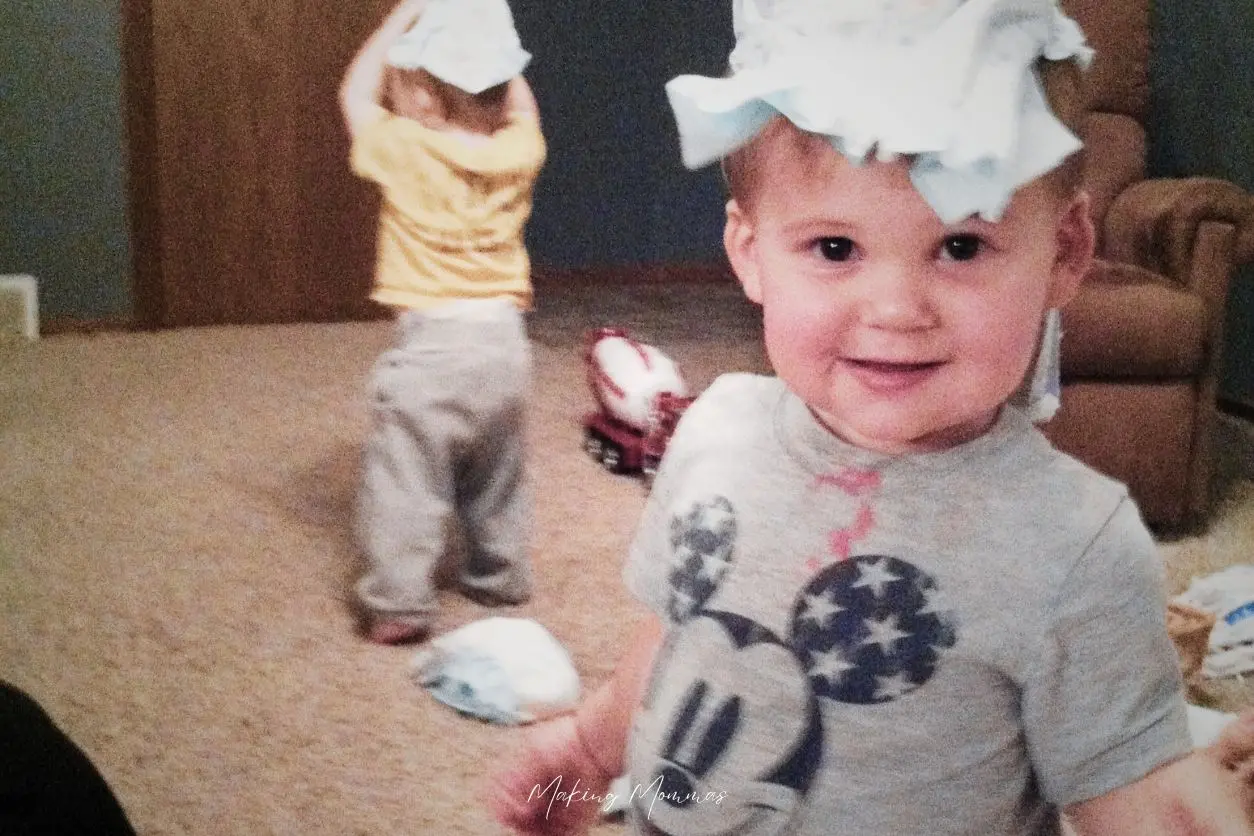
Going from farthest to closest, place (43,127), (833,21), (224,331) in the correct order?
1. (224,331)
2. (43,127)
3. (833,21)

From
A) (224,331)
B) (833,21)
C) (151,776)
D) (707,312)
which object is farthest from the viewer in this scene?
(707,312)

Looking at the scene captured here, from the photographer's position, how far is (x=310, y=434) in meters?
2.61

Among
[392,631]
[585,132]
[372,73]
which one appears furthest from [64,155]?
[392,631]

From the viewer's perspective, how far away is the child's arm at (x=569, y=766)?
0.82m

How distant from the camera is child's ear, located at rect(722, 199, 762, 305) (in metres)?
0.67

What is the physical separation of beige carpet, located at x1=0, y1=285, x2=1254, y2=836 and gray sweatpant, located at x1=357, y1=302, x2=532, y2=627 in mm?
114

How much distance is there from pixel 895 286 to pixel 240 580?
154 cm

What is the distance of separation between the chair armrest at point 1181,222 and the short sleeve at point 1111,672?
5.77 ft

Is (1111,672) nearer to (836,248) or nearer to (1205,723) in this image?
(836,248)

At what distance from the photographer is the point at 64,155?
324 cm

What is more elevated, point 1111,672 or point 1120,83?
point 1120,83

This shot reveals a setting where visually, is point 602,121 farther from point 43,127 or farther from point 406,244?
point 406,244

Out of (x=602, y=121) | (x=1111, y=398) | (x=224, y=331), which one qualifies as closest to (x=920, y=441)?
(x=1111, y=398)

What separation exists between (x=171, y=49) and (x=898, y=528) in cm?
313
